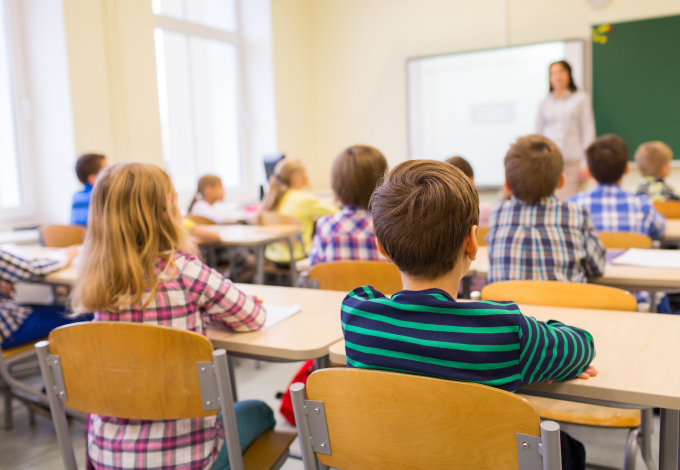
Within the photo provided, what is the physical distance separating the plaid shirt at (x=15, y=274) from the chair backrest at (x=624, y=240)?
234 cm

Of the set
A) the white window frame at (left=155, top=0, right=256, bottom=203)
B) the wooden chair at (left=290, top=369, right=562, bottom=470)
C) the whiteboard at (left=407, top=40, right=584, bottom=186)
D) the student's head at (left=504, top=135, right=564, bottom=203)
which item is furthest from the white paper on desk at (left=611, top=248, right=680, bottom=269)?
the white window frame at (left=155, top=0, right=256, bottom=203)

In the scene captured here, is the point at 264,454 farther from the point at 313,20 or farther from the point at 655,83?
the point at 313,20

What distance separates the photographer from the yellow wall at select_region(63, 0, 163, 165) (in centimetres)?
397

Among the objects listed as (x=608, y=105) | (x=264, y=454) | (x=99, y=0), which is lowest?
(x=264, y=454)

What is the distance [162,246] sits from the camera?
1416 mm

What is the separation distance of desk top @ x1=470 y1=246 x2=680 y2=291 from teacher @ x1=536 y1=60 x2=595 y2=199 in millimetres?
2893

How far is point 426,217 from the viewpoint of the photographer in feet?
3.05

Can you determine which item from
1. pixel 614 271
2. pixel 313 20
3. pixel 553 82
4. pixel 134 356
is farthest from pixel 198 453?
pixel 313 20

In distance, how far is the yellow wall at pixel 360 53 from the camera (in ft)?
17.3

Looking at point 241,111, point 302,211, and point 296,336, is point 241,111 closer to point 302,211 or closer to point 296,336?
point 302,211

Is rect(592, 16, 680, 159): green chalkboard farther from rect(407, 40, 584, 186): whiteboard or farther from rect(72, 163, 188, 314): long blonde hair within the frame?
rect(72, 163, 188, 314): long blonde hair

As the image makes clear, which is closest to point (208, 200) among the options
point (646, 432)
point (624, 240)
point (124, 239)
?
point (624, 240)

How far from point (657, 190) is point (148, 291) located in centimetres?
339

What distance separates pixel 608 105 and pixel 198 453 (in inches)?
187
